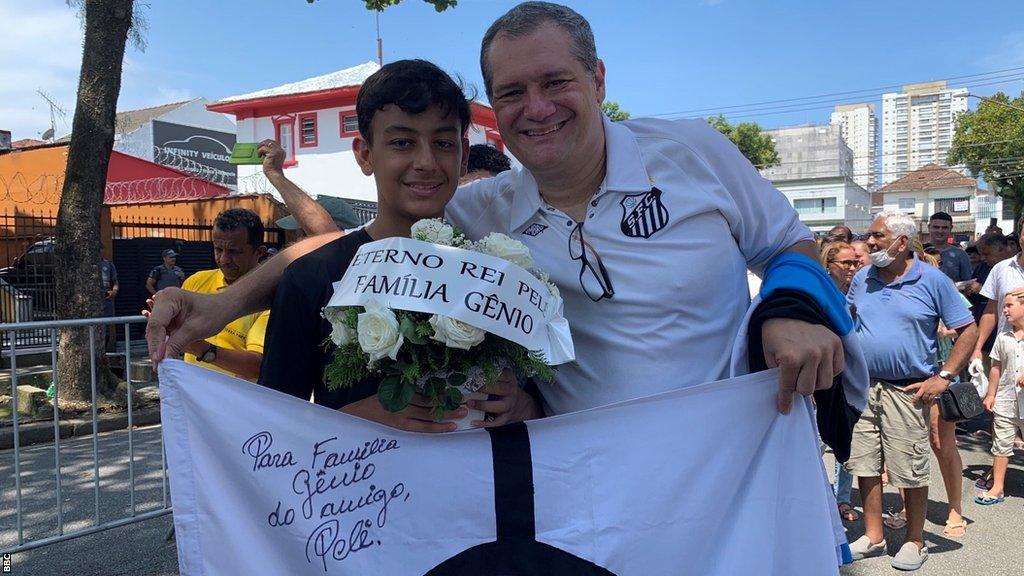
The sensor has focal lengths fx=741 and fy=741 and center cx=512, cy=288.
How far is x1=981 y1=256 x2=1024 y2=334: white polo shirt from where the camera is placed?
20.9ft

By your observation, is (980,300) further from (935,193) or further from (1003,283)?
(935,193)

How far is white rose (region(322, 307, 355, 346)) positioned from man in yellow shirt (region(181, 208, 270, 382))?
2.26 meters

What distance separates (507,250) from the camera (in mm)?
1795

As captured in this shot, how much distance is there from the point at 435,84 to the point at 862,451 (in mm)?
4615

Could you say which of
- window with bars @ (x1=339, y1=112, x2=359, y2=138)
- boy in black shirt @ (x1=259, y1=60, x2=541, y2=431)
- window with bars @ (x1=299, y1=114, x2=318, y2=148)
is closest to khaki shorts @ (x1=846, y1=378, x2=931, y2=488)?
boy in black shirt @ (x1=259, y1=60, x2=541, y2=431)

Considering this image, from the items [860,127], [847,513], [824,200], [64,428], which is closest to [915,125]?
[860,127]

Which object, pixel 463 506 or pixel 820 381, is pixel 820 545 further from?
pixel 463 506

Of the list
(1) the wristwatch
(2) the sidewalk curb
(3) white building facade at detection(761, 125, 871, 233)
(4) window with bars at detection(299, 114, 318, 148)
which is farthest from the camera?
(3) white building facade at detection(761, 125, 871, 233)

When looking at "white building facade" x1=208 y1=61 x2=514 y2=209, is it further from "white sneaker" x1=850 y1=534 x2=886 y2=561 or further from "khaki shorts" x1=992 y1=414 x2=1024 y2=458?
"white sneaker" x1=850 y1=534 x2=886 y2=561

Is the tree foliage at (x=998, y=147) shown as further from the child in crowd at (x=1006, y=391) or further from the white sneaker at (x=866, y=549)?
the white sneaker at (x=866, y=549)

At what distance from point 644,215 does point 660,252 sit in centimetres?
11

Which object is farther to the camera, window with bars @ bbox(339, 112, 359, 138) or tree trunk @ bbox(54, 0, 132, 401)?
window with bars @ bbox(339, 112, 359, 138)

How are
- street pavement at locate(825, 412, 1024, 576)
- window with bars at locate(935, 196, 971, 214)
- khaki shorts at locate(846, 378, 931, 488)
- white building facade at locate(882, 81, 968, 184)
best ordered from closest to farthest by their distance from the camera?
street pavement at locate(825, 412, 1024, 576) < khaki shorts at locate(846, 378, 931, 488) < window with bars at locate(935, 196, 971, 214) < white building facade at locate(882, 81, 968, 184)

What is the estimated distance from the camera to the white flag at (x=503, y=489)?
184cm
